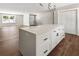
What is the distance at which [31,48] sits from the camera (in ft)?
6.03

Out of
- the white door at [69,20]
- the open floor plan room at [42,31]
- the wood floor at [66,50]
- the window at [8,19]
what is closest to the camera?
the open floor plan room at [42,31]

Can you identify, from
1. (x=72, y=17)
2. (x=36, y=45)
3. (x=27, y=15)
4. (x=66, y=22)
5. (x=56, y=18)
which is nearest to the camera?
(x=36, y=45)

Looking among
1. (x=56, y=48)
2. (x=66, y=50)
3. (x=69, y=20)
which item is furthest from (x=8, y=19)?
(x=66, y=50)

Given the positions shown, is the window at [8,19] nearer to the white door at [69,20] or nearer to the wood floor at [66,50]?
the white door at [69,20]

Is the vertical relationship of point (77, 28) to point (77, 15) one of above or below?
below

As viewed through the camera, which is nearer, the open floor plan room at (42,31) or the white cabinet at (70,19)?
the open floor plan room at (42,31)

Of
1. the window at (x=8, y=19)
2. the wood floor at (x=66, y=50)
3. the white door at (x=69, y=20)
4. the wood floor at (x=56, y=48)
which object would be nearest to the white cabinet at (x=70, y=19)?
the white door at (x=69, y=20)

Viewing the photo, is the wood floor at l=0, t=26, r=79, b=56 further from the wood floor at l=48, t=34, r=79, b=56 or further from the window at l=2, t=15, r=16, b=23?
the window at l=2, t=15, r=16, b=23

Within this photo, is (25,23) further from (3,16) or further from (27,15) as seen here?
(3,16)

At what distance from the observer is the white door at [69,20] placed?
6027 mm

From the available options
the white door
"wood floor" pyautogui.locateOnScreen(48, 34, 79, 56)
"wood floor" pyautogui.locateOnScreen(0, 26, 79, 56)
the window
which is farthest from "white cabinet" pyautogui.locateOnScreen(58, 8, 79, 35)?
the window

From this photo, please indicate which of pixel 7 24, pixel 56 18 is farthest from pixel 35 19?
pixel 56 18

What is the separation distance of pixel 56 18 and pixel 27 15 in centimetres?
585

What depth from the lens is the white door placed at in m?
6.03
